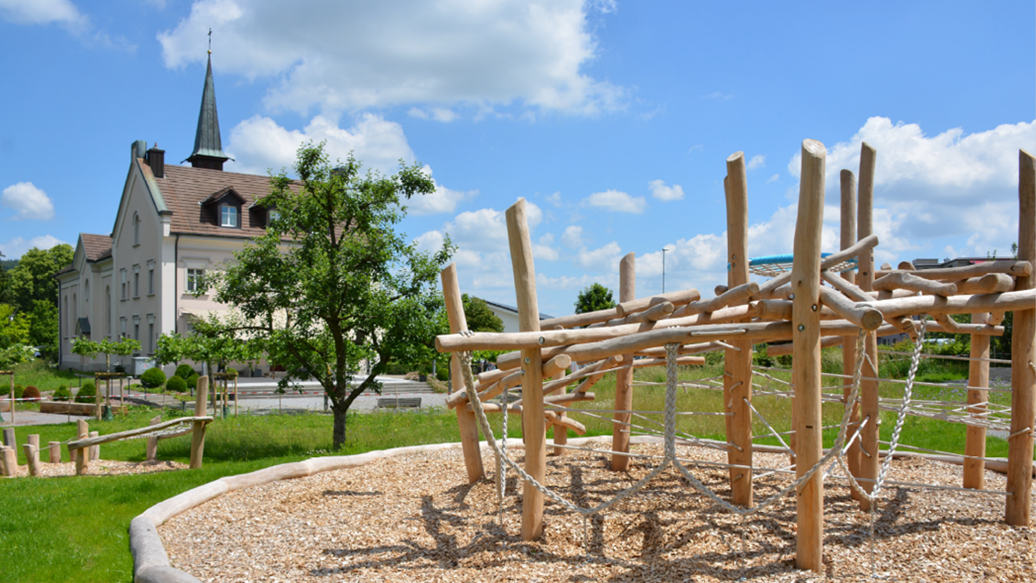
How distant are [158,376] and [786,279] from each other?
24.1m

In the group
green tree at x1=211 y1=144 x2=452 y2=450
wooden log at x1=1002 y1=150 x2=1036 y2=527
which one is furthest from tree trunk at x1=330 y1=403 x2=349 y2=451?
wooden log at x1=1002 y1=150 x2=1036 y2=527

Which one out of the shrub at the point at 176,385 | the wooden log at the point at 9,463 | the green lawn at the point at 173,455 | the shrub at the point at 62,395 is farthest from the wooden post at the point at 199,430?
the shrub at the point at 176,385

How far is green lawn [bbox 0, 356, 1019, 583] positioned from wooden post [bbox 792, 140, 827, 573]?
174 inches

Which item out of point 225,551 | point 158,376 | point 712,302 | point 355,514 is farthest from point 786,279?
point 158,376

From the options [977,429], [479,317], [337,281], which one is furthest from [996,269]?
[479,317]

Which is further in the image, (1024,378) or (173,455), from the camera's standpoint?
(173,455)

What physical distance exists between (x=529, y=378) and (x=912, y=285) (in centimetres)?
267

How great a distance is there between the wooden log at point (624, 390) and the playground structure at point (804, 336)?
377 millimetres

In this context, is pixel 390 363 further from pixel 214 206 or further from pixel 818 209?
pixel 214 206

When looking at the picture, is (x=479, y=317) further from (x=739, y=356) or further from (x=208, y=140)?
(x=739, y=356)

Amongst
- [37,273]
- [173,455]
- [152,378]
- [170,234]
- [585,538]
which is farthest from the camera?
[37,273]

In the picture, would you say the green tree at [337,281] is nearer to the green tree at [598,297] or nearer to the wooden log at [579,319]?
the wooden log at [579,319]

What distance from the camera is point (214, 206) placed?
28.6 metres

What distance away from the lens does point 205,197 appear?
96.8ft
